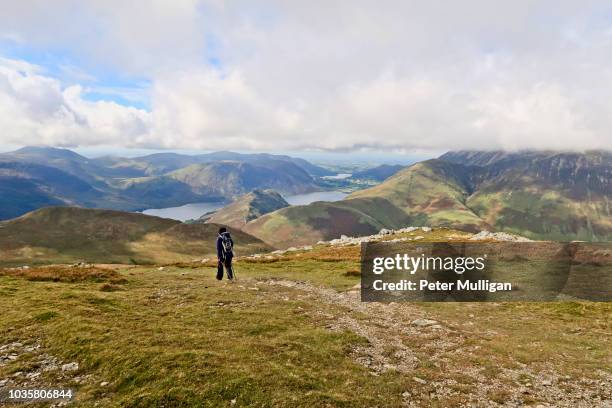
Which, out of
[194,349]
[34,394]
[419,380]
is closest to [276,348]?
[194,349]

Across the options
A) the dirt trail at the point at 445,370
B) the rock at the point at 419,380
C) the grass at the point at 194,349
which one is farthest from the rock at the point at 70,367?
the rock at the point at 419,380

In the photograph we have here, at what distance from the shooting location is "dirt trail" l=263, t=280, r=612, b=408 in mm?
13477

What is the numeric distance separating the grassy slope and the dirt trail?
9 centimetres

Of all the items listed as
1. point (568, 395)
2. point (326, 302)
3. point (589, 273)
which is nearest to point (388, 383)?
point (568, 395)

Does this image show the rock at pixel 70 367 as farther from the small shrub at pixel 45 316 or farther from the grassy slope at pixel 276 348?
the small shrub at pixel 45 316

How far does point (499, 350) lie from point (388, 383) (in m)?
7.69

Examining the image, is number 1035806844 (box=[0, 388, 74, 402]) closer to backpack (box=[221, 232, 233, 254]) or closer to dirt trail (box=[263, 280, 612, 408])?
dirt trail (box=[263, 280, 612, 408])

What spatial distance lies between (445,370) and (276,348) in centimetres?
755

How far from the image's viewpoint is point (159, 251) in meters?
187

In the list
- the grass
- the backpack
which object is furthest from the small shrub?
the backpack

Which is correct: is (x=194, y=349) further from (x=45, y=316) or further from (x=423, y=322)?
(x=423, y=322)

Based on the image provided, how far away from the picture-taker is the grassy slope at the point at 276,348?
13.1 m

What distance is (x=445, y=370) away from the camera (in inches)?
625

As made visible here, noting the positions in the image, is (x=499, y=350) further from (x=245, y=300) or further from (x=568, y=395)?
(x=245, y=300)
